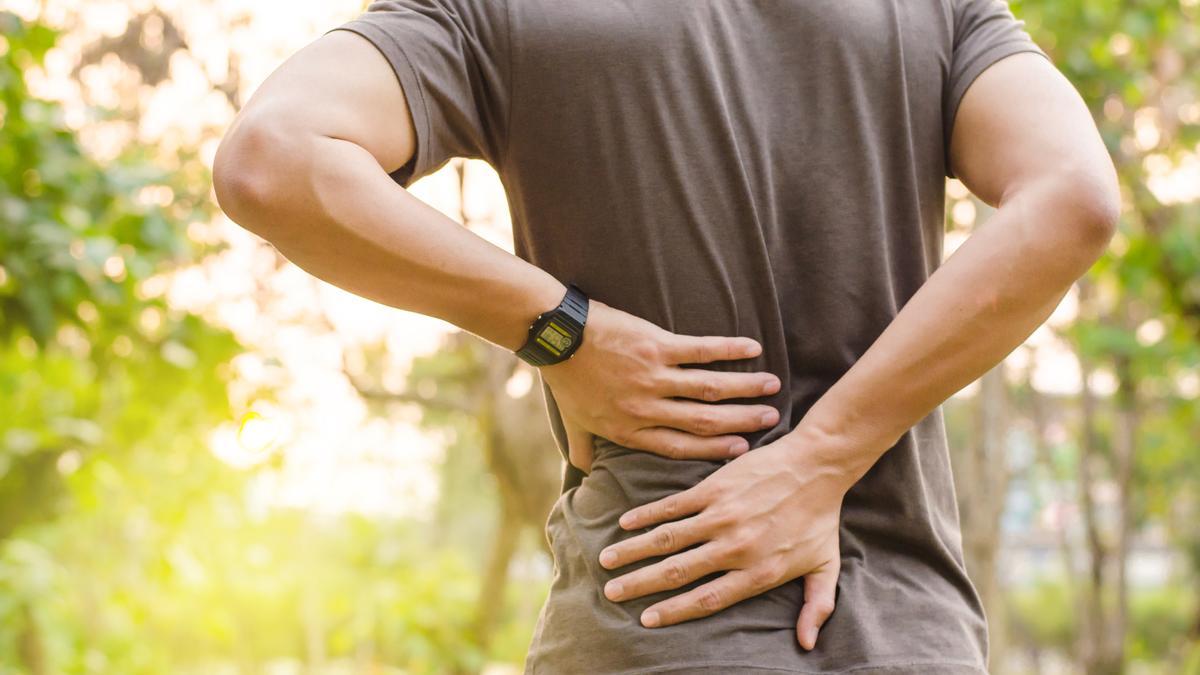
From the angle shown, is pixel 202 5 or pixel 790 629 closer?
pixel 790 629

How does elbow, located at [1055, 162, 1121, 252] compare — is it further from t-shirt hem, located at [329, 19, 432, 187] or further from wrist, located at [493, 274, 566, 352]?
t-shirt hem, located at [329, 19, 432, 187]

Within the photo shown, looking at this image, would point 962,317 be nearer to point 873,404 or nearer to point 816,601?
point 873,404

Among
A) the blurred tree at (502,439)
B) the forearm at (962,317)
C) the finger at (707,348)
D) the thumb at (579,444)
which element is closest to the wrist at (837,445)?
the forearm at (962,317)

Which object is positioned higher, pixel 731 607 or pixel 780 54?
pixel 780 54

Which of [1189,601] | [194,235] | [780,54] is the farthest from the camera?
[1189,601]

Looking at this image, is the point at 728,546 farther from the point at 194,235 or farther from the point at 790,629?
the point at 194,235

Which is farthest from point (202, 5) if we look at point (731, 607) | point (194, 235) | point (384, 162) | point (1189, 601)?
point (1189, 601)

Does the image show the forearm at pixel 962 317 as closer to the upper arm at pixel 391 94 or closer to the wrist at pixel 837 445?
the wrist at pixel 837 445

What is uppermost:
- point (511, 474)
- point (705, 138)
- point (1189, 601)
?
point (705, 138)

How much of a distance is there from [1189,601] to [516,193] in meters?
24.6

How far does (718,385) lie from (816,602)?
0.25 metres

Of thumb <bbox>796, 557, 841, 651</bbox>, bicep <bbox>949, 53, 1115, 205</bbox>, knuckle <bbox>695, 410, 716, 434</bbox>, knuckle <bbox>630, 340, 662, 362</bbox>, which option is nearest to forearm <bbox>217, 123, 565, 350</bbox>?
knuckle <bbox>630, 340, 662, 362</bbox>

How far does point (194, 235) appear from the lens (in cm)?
589

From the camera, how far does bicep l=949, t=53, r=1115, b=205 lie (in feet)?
3.82
